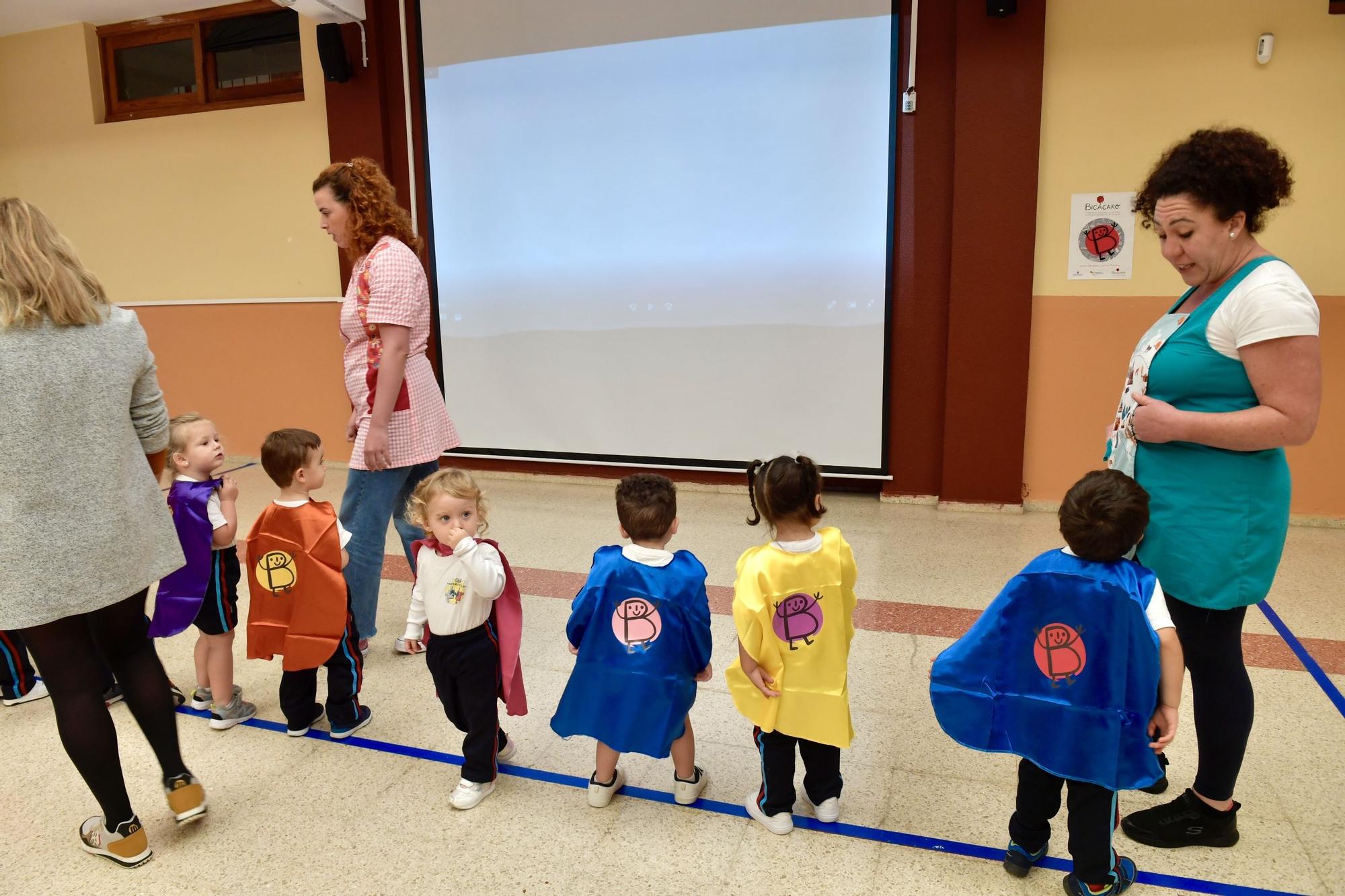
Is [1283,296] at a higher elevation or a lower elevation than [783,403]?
higher

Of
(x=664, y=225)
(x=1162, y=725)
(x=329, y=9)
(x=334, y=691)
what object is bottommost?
(x=334, y=691)

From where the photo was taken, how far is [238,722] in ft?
7.50

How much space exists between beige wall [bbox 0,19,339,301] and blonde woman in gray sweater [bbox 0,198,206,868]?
13.2 ft

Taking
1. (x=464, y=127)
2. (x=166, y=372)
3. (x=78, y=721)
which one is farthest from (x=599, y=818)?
(x=166, y=372)

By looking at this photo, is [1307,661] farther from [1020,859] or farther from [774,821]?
[774,821]

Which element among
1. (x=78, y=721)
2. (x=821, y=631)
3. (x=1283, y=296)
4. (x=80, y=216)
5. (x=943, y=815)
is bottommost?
(x=943, y=815)

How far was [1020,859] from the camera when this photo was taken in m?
1.61

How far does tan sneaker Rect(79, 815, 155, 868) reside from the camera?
5.53ft

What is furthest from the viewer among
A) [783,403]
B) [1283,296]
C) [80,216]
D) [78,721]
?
[80,216]

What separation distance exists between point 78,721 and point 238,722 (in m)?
0.72

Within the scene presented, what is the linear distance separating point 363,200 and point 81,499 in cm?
121

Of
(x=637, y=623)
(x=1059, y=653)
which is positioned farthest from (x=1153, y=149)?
(x=637, y=623)

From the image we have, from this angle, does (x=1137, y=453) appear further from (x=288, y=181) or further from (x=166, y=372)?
(x=166, y=372)

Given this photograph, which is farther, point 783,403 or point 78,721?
point 783,403
